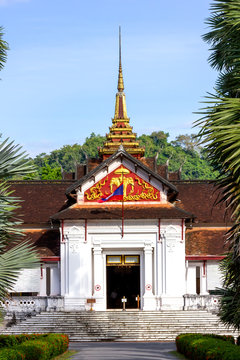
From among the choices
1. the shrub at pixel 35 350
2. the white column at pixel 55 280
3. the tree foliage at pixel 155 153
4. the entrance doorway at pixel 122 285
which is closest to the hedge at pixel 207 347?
the shrub at pixel 35 350

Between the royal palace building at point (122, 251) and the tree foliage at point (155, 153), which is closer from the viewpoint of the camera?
the royal palace building at point (122, 251)

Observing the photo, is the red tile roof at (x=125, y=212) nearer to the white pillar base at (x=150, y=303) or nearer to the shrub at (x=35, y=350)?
the white pillar base at (x=150, y=303)

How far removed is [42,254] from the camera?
154ft

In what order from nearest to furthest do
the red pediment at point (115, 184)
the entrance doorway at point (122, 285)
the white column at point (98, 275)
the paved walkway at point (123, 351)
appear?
1. the paved walkway at point (123, 351)
2. the white column at point (98, 275)
3. the red pediment at point (115, 184)
4. the entrance doorway at point (122, 285)

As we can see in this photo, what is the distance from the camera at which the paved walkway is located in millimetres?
31275

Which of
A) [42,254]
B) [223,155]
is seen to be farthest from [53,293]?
[223,155]

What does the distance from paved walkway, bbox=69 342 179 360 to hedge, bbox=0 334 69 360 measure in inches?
30.6

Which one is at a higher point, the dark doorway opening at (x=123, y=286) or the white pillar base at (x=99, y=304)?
the dark doorway opening at (x=123, y=286)

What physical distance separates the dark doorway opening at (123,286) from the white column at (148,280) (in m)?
1.43

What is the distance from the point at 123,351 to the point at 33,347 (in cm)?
699

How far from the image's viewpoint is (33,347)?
91.9ft

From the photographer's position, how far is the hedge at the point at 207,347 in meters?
25.0

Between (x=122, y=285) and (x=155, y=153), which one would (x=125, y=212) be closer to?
(x=122, y=285)

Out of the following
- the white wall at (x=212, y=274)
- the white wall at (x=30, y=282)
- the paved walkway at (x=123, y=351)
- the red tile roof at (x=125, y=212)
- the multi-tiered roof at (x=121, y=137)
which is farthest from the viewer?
the multi-tiered roof at (x=121, y=137)
